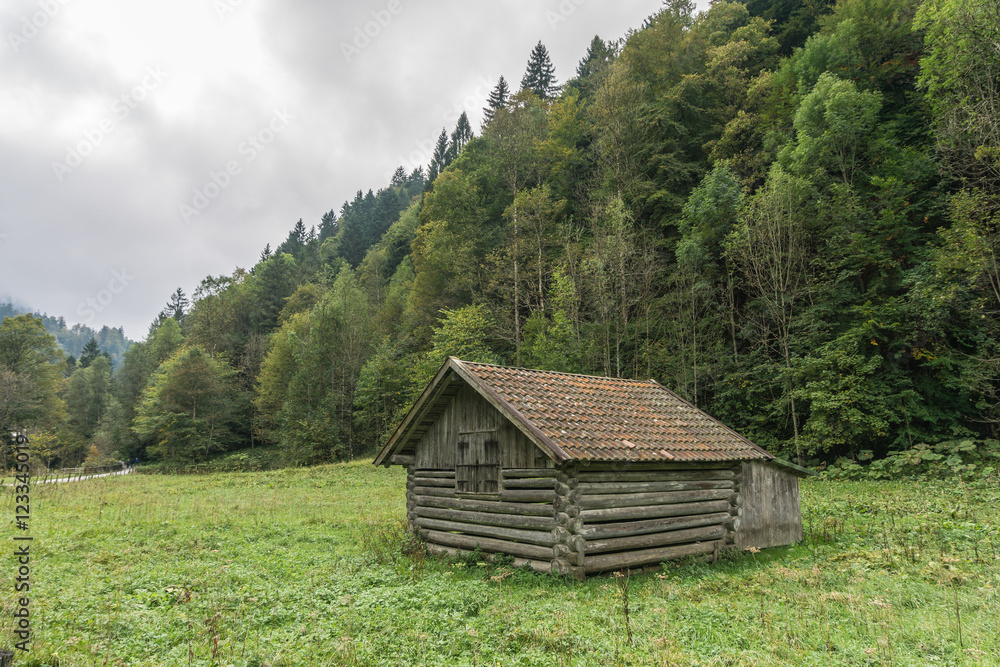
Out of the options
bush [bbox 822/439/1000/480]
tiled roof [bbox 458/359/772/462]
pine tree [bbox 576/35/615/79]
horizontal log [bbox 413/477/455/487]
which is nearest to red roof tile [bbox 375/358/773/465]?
tiled roof [bbox 458/359/772/462]

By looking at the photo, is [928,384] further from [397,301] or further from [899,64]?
[397,301]

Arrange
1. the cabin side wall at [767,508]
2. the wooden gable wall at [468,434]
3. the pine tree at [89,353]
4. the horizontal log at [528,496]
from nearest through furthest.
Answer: the horizontal log at [528,496], the wooden gable wall at [468,434], the cabin side wall at [767,508], the pine tree at [89,353]

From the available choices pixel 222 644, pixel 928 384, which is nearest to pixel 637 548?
pixel 222 644

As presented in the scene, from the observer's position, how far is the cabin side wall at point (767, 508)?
1347 cm

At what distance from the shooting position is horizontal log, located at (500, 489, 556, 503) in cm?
1088

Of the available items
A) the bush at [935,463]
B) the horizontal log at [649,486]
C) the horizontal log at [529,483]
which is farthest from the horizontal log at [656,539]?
the bush at [935,463]

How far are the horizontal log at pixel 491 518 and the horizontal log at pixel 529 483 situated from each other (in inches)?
24.5

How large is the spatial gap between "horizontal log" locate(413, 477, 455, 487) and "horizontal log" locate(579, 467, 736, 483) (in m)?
4.28

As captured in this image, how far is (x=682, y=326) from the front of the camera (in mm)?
28812

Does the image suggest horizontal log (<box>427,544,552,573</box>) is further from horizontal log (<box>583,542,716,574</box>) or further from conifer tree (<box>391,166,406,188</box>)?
conifer tree (<box>391,166,406,188</box>)

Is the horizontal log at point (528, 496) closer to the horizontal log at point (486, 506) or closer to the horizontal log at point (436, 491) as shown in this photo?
the horizontal log at point (486, 506)

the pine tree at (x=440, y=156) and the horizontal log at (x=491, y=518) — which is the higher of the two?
the pine tree at (x=440, y=156)

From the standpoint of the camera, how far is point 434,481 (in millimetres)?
13992

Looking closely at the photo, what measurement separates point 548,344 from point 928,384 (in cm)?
1791
